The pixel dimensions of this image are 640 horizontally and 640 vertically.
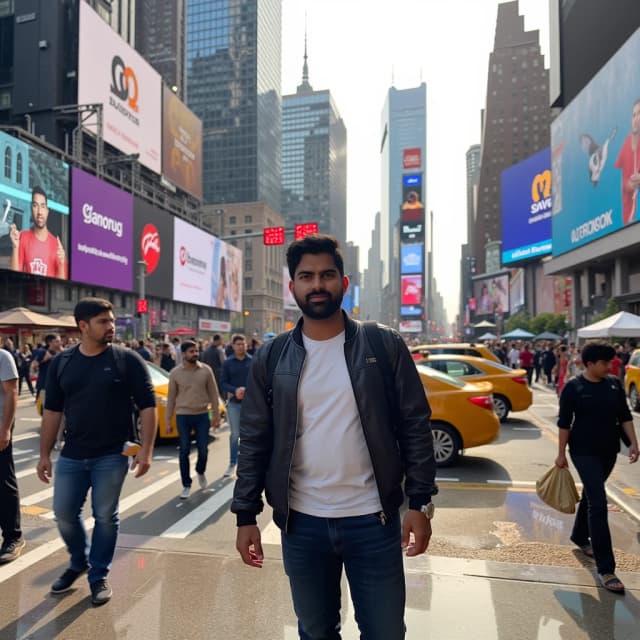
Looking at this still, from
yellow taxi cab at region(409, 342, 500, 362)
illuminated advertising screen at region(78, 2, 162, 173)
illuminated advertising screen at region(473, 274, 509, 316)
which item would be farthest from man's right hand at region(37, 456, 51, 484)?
illuminated advertising screen at region(473, 274, 509, 316)

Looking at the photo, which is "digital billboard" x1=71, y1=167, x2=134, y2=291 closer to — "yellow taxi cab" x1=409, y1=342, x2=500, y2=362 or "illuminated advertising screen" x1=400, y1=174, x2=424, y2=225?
"yellow taxi cab" x1=409, y1=342, x2=500, y2=362

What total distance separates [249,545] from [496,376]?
9.59m

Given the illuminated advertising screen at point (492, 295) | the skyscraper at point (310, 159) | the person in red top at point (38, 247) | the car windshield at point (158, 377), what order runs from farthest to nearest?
the skyscraper at point (310, 159) → the illuminated advertising screen at point (492, 295) → the person in red top at point (38, 247) → the car windshield at point (158, 377)

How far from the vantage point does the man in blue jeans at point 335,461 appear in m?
2.04

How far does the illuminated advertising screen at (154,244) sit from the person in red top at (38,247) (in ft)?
33.9

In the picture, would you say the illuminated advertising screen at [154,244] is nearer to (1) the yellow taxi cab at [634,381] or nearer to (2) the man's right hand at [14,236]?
(2) the man's right hand at [14,236]

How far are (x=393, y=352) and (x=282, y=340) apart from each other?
49 cm

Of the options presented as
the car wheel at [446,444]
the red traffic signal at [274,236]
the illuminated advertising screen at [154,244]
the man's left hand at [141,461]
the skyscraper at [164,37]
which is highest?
the skyscraper at [164,37]

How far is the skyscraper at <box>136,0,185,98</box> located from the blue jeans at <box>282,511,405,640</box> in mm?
78543

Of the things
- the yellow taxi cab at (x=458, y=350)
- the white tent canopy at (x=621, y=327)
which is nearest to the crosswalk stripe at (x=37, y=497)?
the yellow taxi cab at (x=458, y=350)

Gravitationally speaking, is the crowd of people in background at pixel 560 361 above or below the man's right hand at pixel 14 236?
below

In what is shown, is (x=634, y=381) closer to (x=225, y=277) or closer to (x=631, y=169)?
(x=631, y=169)

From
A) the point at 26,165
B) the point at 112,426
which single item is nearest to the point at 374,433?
the point at 112,426

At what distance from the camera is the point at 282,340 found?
2.25 metres
